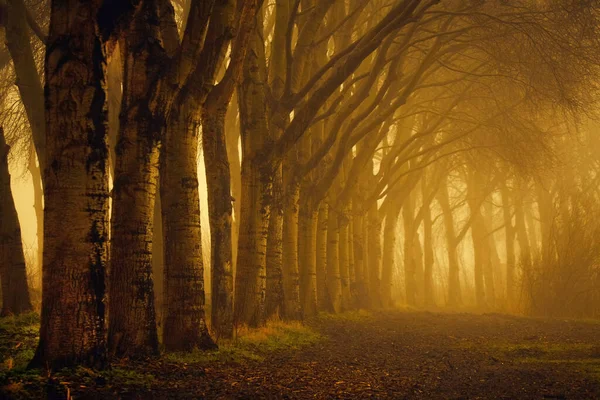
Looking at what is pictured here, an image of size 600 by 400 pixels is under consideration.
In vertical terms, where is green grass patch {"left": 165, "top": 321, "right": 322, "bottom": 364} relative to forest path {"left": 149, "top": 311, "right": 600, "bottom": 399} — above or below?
above

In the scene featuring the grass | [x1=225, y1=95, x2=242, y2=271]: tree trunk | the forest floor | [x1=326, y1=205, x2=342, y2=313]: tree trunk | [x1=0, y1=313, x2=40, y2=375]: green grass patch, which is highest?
[x1=225, y1=95, x2=242, y2=271]: tree trunk

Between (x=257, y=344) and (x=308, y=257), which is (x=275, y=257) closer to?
(x=308, y=257)

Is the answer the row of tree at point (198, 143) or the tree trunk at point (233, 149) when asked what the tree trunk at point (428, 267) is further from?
the tree trunk at point (233, 149)

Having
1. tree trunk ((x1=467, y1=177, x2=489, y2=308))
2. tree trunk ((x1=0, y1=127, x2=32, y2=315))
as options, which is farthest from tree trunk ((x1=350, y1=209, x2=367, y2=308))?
tree trunk ((x1=0, y1=127, x2=32, y2=315))

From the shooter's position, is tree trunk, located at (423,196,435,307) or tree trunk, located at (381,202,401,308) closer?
tree trunk, located at (381,202,401,308)

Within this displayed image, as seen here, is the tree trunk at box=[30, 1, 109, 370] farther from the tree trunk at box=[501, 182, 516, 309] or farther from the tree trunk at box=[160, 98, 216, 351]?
the tree trunk at box=[501, 182, 516, 309]

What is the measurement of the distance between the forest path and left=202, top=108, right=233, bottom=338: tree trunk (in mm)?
1317

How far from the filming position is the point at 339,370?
27.1 feet

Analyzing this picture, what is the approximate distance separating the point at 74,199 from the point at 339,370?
→ 4428 mm

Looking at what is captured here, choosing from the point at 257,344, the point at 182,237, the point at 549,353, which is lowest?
the point at 549,353

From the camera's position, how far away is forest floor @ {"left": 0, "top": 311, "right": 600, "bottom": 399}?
5.69m

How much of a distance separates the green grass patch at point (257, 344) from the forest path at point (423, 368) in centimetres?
25

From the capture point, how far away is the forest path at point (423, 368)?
655 cm

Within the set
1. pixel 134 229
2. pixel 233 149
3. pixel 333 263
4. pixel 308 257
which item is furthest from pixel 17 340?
pixel 233 149
